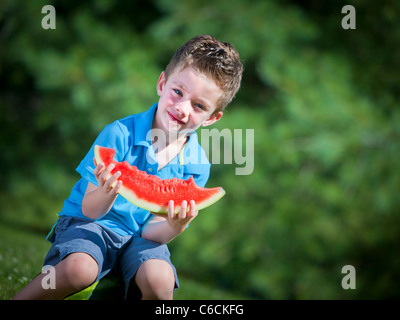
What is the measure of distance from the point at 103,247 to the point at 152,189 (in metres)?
0.31

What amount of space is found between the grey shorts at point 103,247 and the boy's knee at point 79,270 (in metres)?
0.03

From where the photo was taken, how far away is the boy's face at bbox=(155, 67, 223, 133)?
2125mm

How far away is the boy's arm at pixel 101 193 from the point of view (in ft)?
6.34

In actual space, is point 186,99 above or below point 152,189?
above

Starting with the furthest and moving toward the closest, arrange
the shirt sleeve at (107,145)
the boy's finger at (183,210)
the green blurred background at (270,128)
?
the green blurred background at (270,128)
the shirt sleeve at (107,145)
the boy's finger at (183,210)

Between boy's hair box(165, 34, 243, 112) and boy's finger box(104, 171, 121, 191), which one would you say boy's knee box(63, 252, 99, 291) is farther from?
boy's hair box(165, 34, 243, 112)

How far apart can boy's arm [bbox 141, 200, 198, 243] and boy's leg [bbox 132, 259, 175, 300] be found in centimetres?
17

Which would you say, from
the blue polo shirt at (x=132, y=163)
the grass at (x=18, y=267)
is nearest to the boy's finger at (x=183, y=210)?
the blue polo shirt at (x=132, y=163)

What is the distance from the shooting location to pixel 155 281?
199cm

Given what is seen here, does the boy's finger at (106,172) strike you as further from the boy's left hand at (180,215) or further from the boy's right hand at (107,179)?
the boy's left hand at (180,215)

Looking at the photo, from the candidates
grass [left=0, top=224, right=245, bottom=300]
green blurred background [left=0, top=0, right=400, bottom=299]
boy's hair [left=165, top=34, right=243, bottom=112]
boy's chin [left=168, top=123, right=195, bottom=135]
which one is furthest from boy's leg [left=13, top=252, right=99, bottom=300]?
green blurred background [left=0, top=0, right=400, bottom=299]

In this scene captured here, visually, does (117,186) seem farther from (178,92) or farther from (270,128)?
(270,128)

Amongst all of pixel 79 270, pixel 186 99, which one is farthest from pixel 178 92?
pixel 79 270

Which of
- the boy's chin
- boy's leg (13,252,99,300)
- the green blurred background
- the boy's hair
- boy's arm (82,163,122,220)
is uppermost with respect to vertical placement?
the green blurred background
